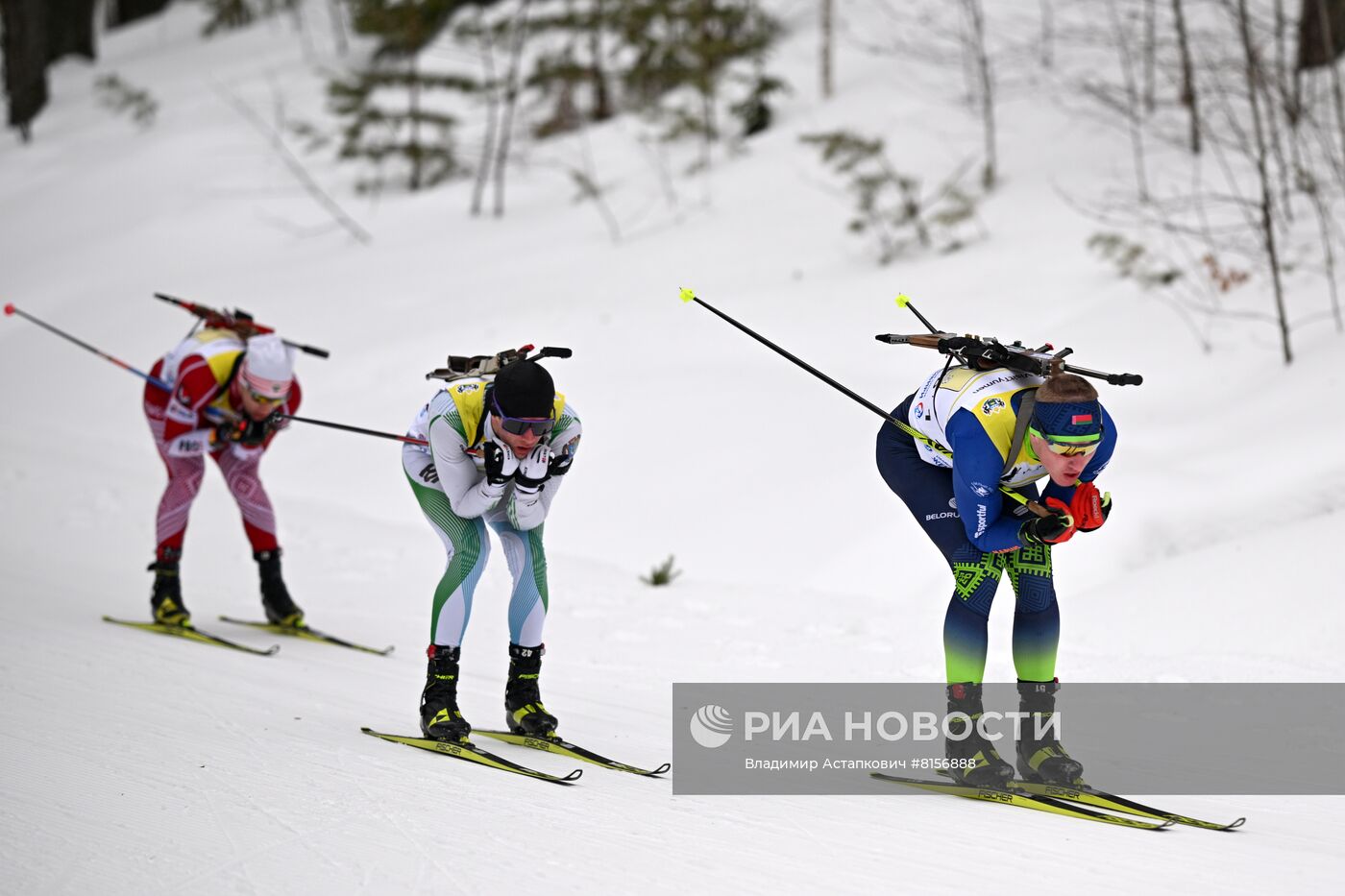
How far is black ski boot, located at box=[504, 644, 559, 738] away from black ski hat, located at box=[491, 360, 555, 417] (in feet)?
3.66

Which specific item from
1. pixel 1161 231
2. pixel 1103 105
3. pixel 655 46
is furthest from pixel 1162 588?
pixel 655 46

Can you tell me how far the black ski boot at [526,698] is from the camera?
5195mm

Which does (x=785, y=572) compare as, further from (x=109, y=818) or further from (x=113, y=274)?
(x=113, y=274)

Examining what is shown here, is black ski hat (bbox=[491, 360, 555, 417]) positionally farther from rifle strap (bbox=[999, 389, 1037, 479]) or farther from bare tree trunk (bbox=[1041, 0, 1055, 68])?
bare tree trunk (bbox=[1041, 0, 1055, 68])

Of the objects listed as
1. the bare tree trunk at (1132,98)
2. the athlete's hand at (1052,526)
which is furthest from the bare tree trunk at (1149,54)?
the athlete's hand at (1052,526)

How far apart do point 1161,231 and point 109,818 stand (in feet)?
40.4

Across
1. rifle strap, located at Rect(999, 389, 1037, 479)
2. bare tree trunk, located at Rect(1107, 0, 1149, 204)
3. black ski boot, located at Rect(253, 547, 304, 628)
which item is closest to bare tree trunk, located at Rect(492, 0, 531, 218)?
bare tree trunk, located at Rect(1107, 0, 1149, 204)

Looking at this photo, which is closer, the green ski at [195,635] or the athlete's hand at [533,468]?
the athlete's hand at [533,468]

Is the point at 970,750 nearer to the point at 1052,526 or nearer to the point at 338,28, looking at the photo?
the point at 1052,526

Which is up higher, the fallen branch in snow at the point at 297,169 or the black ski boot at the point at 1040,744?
the fallen branch in snow at the point at 297,169

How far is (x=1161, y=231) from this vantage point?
13.4m

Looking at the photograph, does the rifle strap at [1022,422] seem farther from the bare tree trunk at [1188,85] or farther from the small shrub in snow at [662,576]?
the bare tree trunk at [1188,85]

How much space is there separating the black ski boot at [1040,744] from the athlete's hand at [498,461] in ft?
7.00

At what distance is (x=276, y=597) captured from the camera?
7.73 m
